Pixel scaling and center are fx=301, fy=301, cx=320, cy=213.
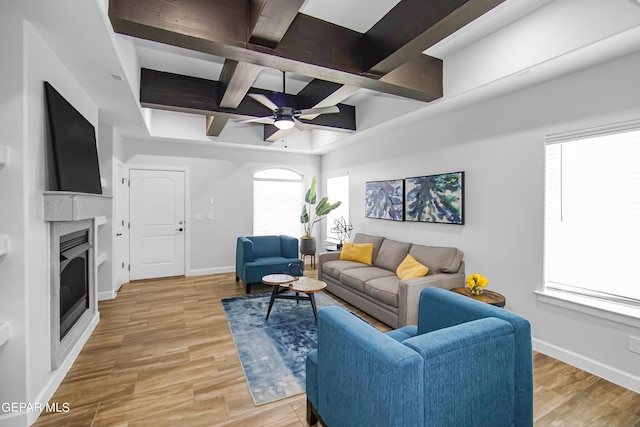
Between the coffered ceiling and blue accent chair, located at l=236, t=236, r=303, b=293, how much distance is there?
2.36 metres

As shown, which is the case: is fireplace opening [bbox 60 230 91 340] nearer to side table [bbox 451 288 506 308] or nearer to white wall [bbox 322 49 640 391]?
side table [bbox 451 288 506 308]

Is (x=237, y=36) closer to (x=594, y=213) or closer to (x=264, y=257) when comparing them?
(x=594, y=213)

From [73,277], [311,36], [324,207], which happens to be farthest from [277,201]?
[311,36]

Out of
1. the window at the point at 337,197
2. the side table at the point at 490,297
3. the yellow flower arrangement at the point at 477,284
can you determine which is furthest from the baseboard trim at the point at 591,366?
the window at the point at 337,197

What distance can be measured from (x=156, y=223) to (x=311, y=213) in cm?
323

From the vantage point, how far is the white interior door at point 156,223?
5.51 meters

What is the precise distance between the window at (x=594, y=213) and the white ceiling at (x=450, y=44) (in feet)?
2.28

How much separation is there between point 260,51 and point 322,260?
335cm

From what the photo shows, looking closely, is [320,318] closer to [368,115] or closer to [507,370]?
[507,370]

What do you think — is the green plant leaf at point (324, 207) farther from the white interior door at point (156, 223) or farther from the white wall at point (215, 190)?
the white interior door at point (156, 223)

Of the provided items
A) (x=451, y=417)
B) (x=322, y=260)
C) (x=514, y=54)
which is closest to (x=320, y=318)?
(x=451, y=417)

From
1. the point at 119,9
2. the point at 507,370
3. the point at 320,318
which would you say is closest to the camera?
the point at 507,370

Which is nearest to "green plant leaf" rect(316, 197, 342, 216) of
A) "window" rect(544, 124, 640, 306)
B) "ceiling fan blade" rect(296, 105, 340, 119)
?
"ceiling fan blade" rect(296, 105, 340, 119)

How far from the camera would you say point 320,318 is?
1788 millimetres
